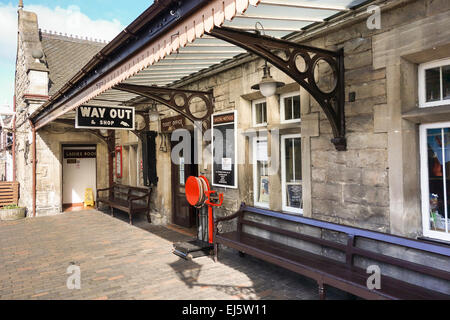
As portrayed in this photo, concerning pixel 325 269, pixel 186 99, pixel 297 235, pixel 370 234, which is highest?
pixel 186 99

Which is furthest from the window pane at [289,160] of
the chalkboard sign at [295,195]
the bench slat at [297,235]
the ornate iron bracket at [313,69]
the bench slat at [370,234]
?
the ornate iron bracket at [313,69]

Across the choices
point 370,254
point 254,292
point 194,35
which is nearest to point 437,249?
point 370,254

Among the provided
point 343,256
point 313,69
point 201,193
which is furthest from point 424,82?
point 201,193

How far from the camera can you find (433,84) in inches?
141

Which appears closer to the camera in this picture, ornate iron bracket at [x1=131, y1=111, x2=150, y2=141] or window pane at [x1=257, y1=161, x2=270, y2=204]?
window pane at [x1=257, y1=161, x2=270, y2=204]

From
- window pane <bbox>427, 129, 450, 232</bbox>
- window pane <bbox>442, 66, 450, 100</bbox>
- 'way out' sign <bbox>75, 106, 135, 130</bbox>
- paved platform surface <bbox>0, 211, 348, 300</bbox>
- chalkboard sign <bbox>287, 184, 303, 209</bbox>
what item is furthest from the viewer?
'way out' sign <bbox>75, 106, 135, 130</bbox>

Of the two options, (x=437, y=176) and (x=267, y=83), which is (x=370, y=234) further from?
(x=267, y=83)

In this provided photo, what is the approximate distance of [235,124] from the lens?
19.9ft

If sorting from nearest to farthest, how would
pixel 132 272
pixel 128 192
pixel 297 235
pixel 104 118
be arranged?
pixel 297 235
pixel 132 272
pixel 104 118
pixel 128 192

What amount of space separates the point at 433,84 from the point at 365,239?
1863 mm

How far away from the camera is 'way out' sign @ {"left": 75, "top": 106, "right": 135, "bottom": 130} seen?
7.07 meters

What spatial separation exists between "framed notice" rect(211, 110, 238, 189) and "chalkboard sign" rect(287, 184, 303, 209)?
114 cm

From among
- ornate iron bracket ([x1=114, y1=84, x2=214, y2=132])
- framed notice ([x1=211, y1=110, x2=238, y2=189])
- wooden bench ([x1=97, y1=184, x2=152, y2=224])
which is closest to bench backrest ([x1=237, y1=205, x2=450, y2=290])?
framed notice ([x1=211, y1=110, x2=238, y2=189])

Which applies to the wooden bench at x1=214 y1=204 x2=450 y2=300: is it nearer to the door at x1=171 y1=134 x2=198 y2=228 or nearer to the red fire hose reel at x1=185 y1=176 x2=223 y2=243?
the red fire hose reel at x1=185 y1=176 x2=223 y2=243
